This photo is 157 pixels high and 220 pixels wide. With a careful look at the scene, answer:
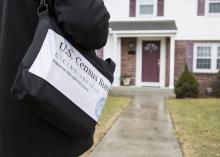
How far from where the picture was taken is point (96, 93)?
156cm

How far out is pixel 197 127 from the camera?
7.77 m

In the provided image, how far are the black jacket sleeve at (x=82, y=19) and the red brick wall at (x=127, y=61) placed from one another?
15287 mm

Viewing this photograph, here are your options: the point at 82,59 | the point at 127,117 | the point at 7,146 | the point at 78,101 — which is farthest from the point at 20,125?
the point at 127,117

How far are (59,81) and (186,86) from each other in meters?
13.0

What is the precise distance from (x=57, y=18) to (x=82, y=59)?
0.19 m

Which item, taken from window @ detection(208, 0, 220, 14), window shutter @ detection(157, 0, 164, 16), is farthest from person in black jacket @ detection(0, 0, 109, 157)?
window @ detection(208, 0, 220, 14)

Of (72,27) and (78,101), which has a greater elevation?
(72,27)

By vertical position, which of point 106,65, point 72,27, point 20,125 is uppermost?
point 72,27

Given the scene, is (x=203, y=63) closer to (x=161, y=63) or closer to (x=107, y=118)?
(x=161, y=63)

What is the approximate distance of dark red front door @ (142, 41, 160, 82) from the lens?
16609mm

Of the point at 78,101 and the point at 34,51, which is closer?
the point at 34,51

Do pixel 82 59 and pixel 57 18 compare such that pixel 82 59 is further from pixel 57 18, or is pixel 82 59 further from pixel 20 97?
pixel 20 97

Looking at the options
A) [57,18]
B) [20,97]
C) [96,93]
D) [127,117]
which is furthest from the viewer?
[127,117]

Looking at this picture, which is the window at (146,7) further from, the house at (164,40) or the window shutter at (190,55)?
the window shutter at (190,55)
